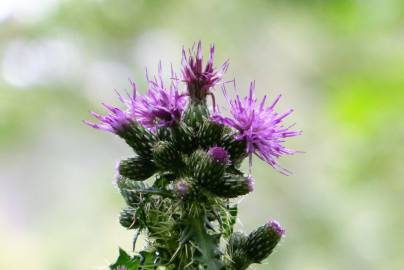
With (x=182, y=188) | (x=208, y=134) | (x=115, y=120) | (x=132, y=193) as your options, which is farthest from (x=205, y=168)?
(x=115, y=120)

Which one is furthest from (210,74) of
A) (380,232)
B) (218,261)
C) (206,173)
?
(380,232)

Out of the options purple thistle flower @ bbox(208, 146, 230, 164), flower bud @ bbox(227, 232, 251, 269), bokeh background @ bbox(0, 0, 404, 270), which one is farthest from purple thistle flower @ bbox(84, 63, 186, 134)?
bokeh background @ bbox(0, 0, 404, 270)

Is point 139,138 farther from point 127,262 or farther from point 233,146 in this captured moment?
point 127,262

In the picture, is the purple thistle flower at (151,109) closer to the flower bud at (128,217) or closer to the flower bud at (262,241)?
the flower bud at (128,217)

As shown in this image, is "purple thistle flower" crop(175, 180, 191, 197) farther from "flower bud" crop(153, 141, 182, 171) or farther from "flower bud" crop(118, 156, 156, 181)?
"flower bud" crop(118, 156, 156, 181)

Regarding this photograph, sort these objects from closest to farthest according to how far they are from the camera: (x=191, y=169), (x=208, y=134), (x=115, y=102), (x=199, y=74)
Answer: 1. (x=191, y=169)
2. (x=208, y=134)
3. (x=199, y=74)
4. (x=115, y=102)

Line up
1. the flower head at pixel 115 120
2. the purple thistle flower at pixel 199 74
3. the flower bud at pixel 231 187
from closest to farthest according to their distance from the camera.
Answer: the flower bud at pixel 231 187, the flower head at pixel 115 120, the purple thistle flower at pixel 199 74

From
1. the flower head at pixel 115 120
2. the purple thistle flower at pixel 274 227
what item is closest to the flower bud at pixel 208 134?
the flower head at pixel 115 120
